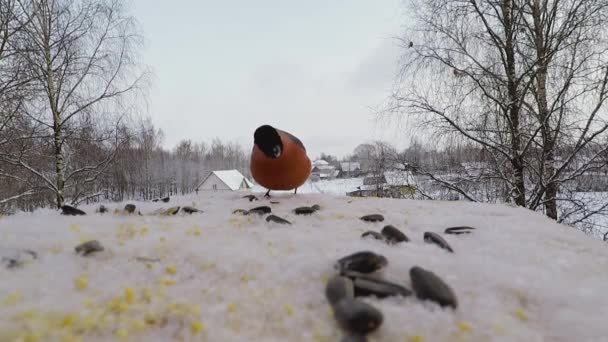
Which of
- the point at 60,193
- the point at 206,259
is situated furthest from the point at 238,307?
the point at 60,193

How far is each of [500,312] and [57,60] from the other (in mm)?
7737

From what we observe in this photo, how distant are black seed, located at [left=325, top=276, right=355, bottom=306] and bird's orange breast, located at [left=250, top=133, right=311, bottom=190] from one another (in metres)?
1.72

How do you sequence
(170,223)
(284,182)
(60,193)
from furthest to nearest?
(60,193)
(284,182)
(170,223)

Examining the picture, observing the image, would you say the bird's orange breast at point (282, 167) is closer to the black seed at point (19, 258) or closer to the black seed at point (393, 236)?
the black seed at point (393, 236)

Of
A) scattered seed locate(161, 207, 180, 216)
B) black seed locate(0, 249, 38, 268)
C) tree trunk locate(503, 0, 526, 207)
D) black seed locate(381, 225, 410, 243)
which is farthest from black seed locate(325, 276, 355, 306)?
tree trunk locate(503, 0, 526, 207)

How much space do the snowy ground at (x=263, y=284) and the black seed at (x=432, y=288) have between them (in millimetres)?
24

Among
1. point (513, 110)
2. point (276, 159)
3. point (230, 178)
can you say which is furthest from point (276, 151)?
point (230, 178)

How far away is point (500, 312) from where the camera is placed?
2.40 ft

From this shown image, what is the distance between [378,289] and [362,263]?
126 mm

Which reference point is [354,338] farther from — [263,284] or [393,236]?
[393,236]

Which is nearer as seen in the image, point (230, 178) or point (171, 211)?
point (171, 211)

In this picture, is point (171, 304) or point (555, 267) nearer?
point (171, 304)

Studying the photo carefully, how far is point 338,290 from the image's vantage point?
0.78m

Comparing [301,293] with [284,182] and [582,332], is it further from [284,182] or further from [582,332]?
[284,182]
